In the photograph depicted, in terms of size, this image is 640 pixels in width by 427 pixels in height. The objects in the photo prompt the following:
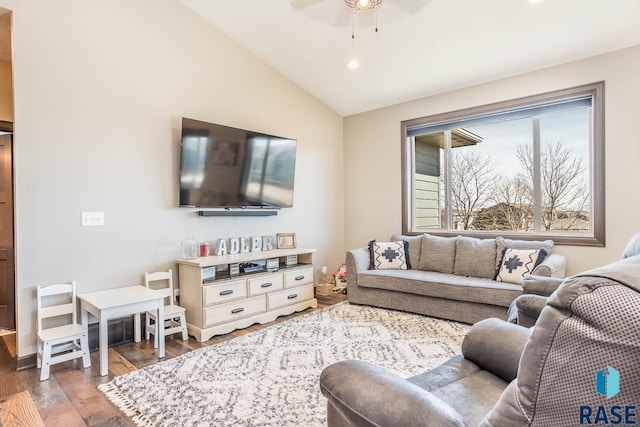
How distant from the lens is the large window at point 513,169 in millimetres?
3574

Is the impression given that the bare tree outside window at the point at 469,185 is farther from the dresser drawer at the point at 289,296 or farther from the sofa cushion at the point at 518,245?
the dresser drawer at the point at 289,296

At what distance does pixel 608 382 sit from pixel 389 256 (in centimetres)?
369

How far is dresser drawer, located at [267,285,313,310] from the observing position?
371cm

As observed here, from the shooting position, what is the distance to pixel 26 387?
2.29 metres

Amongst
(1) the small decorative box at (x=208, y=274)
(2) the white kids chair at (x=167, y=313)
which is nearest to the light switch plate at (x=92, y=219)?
(2) the white kids chair at (x=167, y=313)

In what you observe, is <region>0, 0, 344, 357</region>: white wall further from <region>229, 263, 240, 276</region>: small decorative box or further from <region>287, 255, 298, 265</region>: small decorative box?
<region>287, 255, 298, 265</region>: small decorative box

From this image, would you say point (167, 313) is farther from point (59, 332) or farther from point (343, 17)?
point (343, 17)

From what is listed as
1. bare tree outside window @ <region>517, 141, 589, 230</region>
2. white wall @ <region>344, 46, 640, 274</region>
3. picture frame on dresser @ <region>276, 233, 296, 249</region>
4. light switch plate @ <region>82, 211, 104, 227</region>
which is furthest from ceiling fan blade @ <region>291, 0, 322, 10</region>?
bare tree outside window @ <region>517, 141, 589, 230</region>

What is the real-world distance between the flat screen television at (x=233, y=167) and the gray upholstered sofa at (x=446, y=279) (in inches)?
49.7

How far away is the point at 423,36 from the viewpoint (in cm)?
340

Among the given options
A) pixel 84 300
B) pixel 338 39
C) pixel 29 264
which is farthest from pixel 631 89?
pixel 29 264

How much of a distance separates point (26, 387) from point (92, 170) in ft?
5.44

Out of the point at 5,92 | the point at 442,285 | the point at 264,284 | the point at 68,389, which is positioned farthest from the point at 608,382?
the point at 5,92

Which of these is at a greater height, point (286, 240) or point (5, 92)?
point (5, 92)
